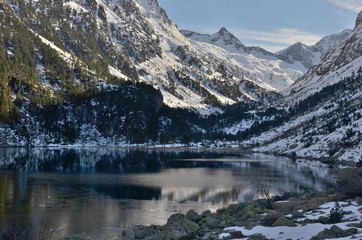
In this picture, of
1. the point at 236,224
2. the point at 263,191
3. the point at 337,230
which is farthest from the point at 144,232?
the point at 263,191

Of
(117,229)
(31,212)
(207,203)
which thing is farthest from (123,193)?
(117,229)

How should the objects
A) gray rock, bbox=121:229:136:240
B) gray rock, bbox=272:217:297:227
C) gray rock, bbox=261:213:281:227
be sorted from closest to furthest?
1. gray rock, bbox=272:217:297:227
2. gray rock, bbox=261:213:281:227
3. gray rock, bbox=121:229:136:240

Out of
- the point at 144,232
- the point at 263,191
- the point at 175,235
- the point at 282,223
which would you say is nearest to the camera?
the point at 282,223

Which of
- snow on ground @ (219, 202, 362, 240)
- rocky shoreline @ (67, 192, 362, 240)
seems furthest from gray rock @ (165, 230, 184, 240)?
snow on ground @ (219, 202, 362, 240)

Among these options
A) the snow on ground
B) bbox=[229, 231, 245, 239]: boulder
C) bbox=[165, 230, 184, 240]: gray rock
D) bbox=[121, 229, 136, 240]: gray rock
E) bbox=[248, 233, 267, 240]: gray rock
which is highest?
the snow on ground

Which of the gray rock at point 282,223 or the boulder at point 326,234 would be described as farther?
the gray rock at point 282,223

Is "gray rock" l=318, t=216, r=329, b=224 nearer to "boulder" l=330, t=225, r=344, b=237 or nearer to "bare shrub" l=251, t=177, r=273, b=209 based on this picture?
"boulder" l=330, t=225, r=344, b=237

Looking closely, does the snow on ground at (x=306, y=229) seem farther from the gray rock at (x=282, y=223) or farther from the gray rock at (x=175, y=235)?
the gray rock at (x=175, y=235)

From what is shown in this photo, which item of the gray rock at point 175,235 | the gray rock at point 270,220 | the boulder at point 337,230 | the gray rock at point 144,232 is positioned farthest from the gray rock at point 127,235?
the boulder at point 337,230

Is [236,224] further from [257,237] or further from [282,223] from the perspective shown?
[257,237]

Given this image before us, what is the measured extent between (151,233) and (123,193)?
105 ft

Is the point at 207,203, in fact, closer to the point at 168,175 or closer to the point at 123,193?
the point at 123,193

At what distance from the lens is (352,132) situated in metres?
153

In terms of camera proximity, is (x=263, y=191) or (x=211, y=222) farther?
(x=263, y=191)
